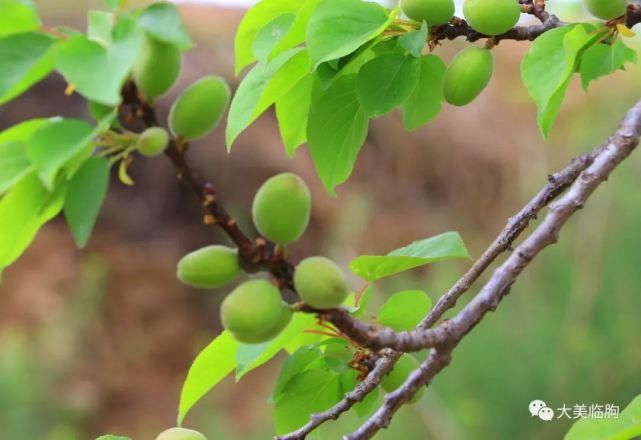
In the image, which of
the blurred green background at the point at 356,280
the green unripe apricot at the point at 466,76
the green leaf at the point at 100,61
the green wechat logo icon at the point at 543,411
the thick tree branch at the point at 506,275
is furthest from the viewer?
the blurred green background at the point at 356,280

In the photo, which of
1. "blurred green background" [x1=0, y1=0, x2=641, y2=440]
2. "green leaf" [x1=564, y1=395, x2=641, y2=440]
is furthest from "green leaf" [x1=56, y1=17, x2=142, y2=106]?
"blurred green background" [x1=0, y1=0, x2=641, y2=440]

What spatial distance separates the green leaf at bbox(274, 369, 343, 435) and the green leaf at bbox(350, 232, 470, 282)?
12 cm

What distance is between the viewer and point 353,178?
5.16 m

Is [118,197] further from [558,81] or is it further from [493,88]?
[558,81]

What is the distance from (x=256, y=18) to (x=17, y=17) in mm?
258

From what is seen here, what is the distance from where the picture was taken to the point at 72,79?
40 centimetres

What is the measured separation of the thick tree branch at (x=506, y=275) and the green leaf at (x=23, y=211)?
206mm

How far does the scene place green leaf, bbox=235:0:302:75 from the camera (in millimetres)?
654

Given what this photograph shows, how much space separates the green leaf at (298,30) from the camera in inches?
22.8

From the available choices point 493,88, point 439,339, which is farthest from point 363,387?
point 493,88

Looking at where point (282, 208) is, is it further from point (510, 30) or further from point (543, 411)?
point (543, 411)

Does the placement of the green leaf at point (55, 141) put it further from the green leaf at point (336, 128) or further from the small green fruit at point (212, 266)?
the green leaf at point (336, 128)

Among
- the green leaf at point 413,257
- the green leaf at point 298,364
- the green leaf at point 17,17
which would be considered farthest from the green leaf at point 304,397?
the green leaf at point 17,17

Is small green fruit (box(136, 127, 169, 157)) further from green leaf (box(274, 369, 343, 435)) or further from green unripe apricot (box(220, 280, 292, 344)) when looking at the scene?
green leaf (box(274, 369, 343, 435))
